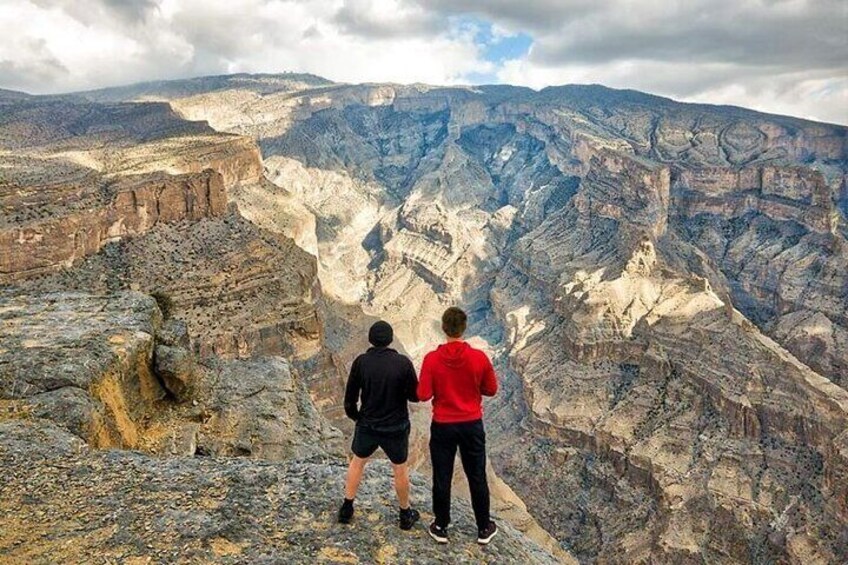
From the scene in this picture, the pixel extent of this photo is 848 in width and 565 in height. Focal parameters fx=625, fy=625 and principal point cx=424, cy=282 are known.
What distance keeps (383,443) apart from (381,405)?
547 millimetres

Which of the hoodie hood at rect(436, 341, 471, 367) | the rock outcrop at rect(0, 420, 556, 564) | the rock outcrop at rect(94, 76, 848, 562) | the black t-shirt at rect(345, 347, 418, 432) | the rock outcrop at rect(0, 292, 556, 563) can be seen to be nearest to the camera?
the rock outcrop at rect(0, 420, 556, 564)

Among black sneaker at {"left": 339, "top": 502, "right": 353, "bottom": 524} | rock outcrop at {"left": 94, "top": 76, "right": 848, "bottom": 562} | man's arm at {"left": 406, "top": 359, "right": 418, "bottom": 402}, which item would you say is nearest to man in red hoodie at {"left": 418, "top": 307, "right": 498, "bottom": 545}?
man's arm at {"left": 406, "top": 359, "right": 418, "bottom": 402}

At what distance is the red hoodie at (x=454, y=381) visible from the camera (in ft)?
26.8

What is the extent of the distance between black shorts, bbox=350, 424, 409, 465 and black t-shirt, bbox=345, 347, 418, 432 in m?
0.07

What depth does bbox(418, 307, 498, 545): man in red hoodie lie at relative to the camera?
26.8 ft

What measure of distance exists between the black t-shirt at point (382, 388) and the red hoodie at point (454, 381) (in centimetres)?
24

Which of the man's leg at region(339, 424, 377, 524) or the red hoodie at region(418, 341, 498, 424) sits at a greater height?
the red hoodie at region(418, 341, 498, 424)

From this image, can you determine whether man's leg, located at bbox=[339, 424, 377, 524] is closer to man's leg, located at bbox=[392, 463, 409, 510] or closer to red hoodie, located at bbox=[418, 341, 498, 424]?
man's leg, located at bbox=[392, 463, 409, 510]

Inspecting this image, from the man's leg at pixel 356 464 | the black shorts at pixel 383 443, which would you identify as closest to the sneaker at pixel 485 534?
the black shorts at pixel 383 443

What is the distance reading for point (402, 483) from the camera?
8.51 metres

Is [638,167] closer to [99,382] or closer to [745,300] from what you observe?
[745,300]

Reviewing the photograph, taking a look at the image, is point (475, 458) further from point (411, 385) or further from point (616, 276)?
point (616, 276)

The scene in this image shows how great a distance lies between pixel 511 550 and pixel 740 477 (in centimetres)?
3707

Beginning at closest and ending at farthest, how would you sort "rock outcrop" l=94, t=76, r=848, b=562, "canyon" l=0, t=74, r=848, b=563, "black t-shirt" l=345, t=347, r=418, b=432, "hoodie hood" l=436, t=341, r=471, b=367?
"hoodie hood" l=436, t=341, r=471, b=367 < "black t-shirt" l=345, t=347, r=418, b=432 < "canyon" l=0, t=74, r=848, b=563 < "rock outcrop" l=94, t=76, r=848, b=562
